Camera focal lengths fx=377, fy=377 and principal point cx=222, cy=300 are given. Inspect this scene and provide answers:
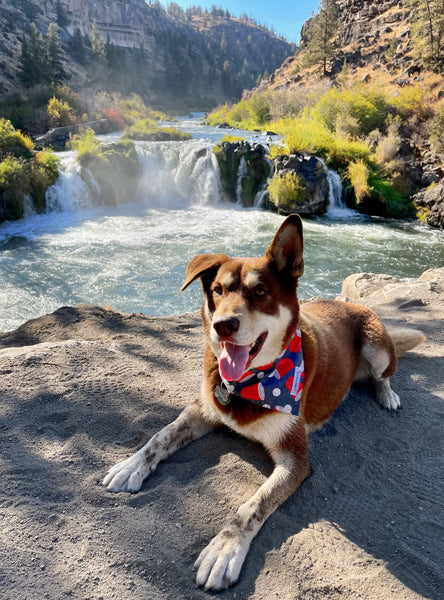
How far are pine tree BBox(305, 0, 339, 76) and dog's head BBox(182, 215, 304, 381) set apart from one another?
1869 inches

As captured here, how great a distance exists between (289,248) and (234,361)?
0.79 metres

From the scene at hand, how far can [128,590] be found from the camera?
1754 mm

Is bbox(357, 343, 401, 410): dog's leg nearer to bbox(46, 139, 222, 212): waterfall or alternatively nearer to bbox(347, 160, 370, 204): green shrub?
bbox(347, 160, 370, 204): green shrub

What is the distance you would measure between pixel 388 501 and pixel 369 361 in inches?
49.8

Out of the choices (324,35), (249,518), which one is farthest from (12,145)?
(324,35)

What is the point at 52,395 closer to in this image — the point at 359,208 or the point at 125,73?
the point at 359,208

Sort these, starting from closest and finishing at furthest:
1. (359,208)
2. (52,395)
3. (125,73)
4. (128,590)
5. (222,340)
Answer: (128,590), (222,340), (52,395), (359,208), (125,73)

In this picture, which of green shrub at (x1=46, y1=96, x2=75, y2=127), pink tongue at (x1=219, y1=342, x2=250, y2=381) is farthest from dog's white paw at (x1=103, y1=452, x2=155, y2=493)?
green shrub at (x1=46, y1=96, x2=75, y2=127)

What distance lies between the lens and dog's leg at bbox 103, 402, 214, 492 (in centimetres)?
238

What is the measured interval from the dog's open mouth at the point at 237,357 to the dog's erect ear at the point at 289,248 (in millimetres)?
456

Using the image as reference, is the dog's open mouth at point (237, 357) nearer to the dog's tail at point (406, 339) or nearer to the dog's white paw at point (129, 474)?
the dog's white paw at point (129, 474)

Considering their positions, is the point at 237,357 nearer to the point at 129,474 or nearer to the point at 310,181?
the point at 129,474

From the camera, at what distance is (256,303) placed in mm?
2293

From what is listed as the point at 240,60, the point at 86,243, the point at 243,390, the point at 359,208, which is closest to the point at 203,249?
the point at 86,243
